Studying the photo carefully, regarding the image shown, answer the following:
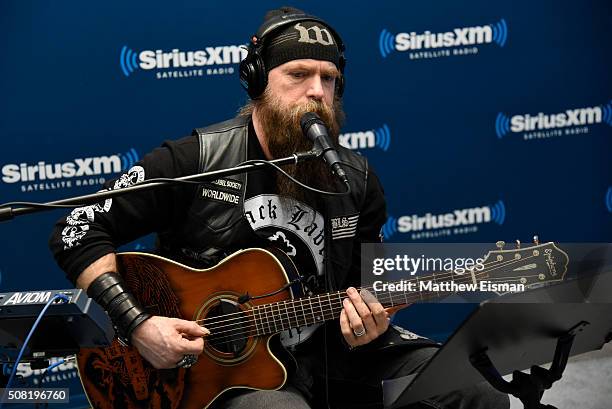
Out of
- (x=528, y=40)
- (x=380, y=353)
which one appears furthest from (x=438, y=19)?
(x=380, y=353)

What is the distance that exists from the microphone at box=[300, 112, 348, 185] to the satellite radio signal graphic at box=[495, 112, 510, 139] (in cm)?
233

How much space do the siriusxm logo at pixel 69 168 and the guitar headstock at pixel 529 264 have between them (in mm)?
1871

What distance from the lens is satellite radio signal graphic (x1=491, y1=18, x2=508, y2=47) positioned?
4.33 metres

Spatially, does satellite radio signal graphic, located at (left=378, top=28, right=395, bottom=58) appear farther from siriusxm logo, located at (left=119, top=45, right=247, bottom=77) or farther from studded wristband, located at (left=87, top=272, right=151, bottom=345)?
studded wristband, located at (left=87, top=272, right=151, bottom=345)

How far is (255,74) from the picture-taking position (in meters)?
2.86

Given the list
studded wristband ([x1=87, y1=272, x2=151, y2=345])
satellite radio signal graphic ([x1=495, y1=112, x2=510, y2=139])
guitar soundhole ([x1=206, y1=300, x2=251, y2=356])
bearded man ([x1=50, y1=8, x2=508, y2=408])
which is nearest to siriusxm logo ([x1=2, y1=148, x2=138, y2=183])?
bearded man ([x1=50, y1=8, x2=508, y2=408])

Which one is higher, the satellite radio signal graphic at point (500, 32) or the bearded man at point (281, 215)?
the satellite radio signal graphic at point (500, 32)

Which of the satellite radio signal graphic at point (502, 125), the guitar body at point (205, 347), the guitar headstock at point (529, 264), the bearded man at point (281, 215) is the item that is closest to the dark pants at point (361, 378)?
the bearded man at point (281, 215)

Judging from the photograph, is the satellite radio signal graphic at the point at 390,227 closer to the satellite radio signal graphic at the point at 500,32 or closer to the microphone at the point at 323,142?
the satellite radio signal graphic at the point at 500,32

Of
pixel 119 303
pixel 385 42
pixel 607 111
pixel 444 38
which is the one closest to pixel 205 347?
pixel 119 303

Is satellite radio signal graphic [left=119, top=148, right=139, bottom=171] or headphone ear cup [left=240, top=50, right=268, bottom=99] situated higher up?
headphone ear cup [left=240, top=50, right=268, bottom=99]

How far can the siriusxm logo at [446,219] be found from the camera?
4379 millimetres

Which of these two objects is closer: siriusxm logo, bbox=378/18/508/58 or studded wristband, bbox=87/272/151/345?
studded wristband, bbox=87/272/151/345

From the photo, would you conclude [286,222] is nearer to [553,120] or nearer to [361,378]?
[361,378]
